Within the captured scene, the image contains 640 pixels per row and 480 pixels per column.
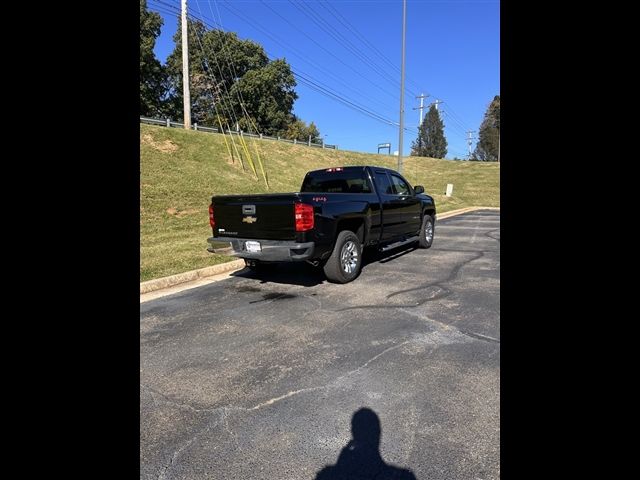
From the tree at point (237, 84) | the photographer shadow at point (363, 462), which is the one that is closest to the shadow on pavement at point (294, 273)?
the photographer shadow at point (363, 462)

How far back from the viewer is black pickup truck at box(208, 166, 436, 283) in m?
6.23

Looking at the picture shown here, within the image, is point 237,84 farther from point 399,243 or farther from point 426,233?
point 399,243

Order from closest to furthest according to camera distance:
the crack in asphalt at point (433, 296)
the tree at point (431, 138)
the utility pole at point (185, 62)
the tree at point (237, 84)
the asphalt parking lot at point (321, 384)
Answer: the asphalt parking lot at point (321, 384) < the crack in asphalt at point (433, 296) < the utility pole at point (185, 62) < the tree at point (237, 84) < the tree at point (431, 138)

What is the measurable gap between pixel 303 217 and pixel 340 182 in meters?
2.35

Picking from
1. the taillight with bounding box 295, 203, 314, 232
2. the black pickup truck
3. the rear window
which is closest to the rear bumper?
the black pickup truck

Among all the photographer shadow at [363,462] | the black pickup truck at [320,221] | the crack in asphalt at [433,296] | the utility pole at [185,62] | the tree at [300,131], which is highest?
the tree at [300,131]

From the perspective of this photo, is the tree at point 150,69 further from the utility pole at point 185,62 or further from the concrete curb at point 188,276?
the concrete curb at point 188,276

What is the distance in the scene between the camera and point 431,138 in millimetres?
99500

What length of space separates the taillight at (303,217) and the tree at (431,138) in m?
97.2

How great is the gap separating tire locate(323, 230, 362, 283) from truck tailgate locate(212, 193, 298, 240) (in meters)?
0.89

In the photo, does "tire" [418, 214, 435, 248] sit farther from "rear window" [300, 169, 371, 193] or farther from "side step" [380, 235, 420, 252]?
"rear window" [300, 169, 371, 193]

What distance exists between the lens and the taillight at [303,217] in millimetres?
6145
